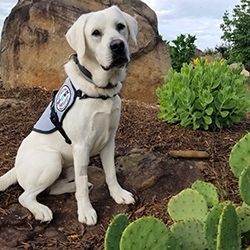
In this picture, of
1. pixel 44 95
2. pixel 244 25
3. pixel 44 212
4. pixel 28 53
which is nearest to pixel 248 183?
pixel 44 212

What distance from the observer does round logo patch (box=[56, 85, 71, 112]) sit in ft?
11.6

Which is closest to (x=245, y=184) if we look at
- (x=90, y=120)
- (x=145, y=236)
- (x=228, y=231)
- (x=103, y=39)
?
(x=228, y=231)

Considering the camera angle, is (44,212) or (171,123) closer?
(44,212)

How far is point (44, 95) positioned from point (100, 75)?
334cm

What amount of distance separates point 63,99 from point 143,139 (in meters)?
1.55

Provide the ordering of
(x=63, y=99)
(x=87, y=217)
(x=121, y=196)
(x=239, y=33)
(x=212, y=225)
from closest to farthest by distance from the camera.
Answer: (x=212, y=225) → (x=87, y=217) → (x=63, y=99) → (x=121, y=196) → (x=239, y=33)

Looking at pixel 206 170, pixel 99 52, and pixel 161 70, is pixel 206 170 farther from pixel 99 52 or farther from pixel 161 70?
pixel 161 70

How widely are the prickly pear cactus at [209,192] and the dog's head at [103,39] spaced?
112 centimetres

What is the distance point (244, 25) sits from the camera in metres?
14.9

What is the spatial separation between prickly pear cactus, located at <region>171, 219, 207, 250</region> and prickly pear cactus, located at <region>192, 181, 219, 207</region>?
22.9 inches

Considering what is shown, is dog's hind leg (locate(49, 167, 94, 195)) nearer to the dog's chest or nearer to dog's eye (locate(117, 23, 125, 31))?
the dog's chest

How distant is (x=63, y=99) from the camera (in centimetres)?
357

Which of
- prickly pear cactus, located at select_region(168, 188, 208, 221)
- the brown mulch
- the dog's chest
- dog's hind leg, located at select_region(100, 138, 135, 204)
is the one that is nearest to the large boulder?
the brown mulch

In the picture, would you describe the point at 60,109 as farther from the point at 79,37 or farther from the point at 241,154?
the point at 241,154
